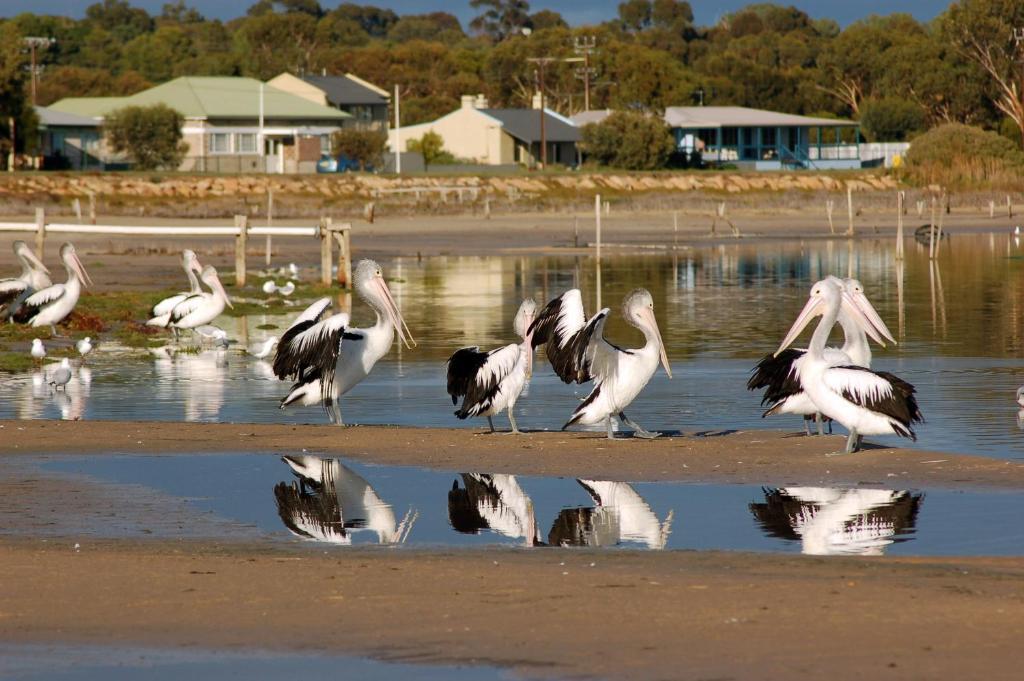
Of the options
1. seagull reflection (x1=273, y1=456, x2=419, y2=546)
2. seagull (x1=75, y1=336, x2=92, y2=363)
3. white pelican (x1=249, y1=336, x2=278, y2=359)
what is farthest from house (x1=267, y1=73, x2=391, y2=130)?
seagull reflection (x1=273, y1=456, x2=419, y2=546)

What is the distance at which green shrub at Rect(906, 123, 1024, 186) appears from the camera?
67.2m

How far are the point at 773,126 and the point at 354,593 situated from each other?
76.3 m

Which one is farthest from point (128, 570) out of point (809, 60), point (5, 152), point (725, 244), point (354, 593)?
point (809, 60)

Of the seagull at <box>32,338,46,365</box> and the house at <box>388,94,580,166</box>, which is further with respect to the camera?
the house at <box>388,94,580,166</box>

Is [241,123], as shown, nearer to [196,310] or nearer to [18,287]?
[18,287]

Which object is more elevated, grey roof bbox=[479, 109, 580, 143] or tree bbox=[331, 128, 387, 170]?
grey roof bbox=[479, 109, 580, 143]

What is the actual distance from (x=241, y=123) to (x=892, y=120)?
33990mm

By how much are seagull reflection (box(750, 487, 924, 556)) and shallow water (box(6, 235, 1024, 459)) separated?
1900mm

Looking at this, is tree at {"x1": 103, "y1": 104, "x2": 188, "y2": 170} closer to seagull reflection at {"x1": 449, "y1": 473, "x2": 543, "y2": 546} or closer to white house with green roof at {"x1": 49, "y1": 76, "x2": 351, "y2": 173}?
white house with green roof at {"x1": 49, "y1": 76, "x2": 351, "y2": 173}

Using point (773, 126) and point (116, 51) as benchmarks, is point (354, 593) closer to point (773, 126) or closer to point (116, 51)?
point (773, 126)

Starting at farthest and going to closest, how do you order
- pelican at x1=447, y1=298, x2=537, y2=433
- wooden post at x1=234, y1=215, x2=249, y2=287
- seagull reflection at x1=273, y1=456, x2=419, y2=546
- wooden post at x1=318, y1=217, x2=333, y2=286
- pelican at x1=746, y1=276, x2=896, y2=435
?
1. wooden post at x1=318, y1=217, x2=333, y2=286
2. wooden post at x1=234, y1=215, x2=249, y2=287
3. pelican at x1=447, y1=298, x2=537, y2=433
4. pelican at x1=746, y1=276, x2=896, y2=435
5. seagull reflection at x1=273, y1=456, x2=419, y2=546

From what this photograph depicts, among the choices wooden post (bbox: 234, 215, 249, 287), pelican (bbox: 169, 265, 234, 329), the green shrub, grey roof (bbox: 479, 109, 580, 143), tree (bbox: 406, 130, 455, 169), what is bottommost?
pelican (bbox: 169, 265, 234, 329)

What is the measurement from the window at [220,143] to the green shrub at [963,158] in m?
31.9

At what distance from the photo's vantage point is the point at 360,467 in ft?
33.2
